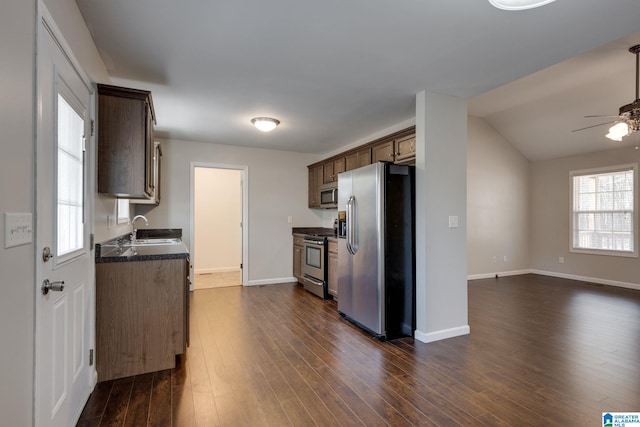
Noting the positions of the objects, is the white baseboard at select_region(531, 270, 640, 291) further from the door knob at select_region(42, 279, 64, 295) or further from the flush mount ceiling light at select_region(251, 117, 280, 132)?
the door knob at select_region(42, 279, 64, 295)

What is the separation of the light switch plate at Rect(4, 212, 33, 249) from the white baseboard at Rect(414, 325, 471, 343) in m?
3.05

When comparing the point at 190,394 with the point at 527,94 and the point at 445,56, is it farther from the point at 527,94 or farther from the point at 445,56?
the point at 527,94

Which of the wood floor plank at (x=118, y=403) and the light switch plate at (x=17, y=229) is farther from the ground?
the light switch plate at (x=17, y=229)

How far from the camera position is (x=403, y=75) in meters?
2.77

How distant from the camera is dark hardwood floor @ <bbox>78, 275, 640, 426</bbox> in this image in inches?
74.2

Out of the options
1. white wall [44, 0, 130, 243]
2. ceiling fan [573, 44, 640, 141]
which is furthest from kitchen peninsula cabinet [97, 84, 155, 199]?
ceiling fan [573, 44, 640, 141]

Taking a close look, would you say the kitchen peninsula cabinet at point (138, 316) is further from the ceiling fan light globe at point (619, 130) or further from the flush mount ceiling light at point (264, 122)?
the ceiling fan light globe at point (619, 130)

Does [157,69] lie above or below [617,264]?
above

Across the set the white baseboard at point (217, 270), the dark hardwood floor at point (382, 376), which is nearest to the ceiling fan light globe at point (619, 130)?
the dark hardwood floor at point (382, 376)

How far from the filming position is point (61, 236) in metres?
1.63

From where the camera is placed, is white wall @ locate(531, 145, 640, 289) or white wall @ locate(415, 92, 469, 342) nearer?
white wall @ locate(415, 92, 469, 342)

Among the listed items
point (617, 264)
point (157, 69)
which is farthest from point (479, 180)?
point (157, 69)

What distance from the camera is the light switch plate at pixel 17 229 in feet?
3.47

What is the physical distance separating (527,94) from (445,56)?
125 inches
